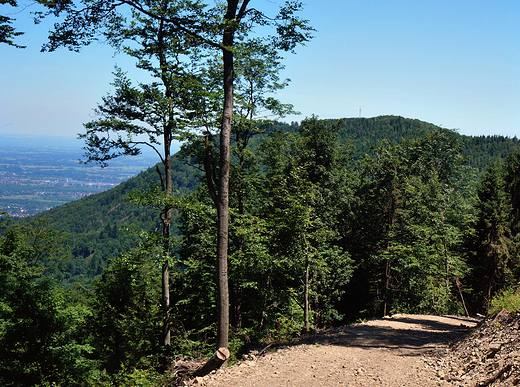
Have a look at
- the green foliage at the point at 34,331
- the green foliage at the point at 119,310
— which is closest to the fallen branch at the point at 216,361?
the green foliage at the point at 34,331

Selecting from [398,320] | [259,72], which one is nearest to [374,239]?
[398,320]

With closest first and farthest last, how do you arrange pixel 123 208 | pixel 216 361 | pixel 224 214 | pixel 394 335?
1. pixel 216 361
2. pixel 224 214
3. pixel 394 335
4. pixel 123 208

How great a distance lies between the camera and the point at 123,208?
164 m

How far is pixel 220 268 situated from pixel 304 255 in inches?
Result: 195

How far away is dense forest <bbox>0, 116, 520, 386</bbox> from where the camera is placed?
1171 centimetres

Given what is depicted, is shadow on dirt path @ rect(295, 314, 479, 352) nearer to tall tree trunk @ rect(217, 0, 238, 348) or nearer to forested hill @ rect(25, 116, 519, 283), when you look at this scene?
tall tree trunk @ rect(217, 0, 238, 348)

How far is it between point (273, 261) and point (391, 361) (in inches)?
202

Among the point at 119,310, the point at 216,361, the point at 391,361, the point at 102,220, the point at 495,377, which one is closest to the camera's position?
the point at 495,377

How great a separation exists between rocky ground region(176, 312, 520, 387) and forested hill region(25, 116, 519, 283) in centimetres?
10889

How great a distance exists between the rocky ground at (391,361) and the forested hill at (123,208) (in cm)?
10889

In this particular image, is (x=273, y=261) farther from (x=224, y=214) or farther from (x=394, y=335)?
(x=224, y=214)

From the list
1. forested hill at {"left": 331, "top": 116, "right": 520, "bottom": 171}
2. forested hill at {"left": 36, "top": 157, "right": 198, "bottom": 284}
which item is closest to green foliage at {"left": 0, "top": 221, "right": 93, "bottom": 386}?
forested hill at {"left": 331, "top": 116, "right": 520, "bottom": 171}

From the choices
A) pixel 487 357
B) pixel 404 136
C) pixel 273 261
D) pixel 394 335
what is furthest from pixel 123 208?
pixel 487 357

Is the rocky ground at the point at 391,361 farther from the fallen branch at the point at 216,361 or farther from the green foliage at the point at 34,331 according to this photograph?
the green foliage at the point at 34,331
